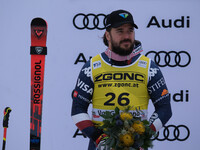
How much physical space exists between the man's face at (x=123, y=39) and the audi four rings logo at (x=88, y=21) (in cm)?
156

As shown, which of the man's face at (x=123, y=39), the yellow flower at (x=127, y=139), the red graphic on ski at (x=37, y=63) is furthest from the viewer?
the red graphic on ski at (x=37, y=63)

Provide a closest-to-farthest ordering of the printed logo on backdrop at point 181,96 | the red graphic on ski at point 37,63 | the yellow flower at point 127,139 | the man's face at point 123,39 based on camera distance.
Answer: the yellow flower at point 127,139
the man's face at point 123,39
the red graphic on ski at point 37,63
the printed logo on backdrop at point 181,96

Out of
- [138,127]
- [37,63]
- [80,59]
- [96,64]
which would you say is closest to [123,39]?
[96,64]

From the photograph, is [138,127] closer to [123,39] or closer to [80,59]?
[123,39]

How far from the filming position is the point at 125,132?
1957 mm

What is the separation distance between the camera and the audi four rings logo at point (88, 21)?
3.85 metres

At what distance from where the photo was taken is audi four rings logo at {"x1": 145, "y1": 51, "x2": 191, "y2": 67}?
12.8 ft

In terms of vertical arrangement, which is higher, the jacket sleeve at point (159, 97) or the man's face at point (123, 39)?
the man's face at point (123, 39)

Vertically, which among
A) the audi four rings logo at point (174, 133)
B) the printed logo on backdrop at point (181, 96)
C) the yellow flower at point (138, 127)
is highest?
the printed logo on backdrop at point (181, 96)

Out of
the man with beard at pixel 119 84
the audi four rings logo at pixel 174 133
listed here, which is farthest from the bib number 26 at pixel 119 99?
the audi four rings logo at pixel 174 133

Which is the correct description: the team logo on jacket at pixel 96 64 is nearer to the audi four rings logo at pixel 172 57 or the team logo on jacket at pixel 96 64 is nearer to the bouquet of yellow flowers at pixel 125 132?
the bouquet of yellow flowers at pixel 125 132

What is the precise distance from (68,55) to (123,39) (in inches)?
64.6
